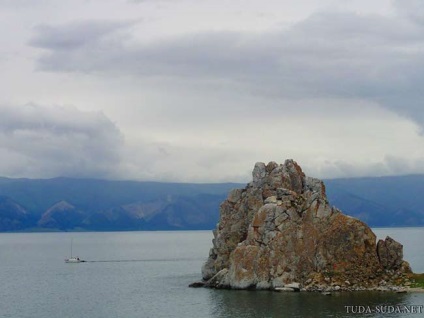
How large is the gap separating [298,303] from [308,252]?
17.6 m

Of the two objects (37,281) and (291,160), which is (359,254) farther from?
(37,281)

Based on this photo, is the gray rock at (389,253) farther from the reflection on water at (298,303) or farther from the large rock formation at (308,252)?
the reflection on water at (298,303)

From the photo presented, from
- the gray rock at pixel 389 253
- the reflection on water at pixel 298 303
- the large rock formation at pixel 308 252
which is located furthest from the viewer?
the gray rock at pixel 389 253

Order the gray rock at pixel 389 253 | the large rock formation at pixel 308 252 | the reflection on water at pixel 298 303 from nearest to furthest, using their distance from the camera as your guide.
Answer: the reflection on water at pixel 298 303 < the large rock formation at pixel 308 252 < the gray rock at pixel 389 253

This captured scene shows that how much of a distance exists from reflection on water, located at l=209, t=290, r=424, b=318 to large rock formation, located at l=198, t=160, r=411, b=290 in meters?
4.07

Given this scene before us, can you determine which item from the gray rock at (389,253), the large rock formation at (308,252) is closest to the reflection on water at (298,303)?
the large rock formation at (308,252)

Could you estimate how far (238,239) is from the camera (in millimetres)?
146000

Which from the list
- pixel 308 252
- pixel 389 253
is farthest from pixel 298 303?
pixel 389 253

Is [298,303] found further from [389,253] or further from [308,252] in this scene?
[389,253]

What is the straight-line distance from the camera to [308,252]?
130875mm

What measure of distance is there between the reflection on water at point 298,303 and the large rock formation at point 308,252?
407 cm

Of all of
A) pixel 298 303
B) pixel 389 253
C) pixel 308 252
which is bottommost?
pixel 298 303

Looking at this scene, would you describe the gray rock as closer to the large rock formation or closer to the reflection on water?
the large rock formation

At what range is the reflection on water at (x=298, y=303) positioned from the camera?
107000mm
